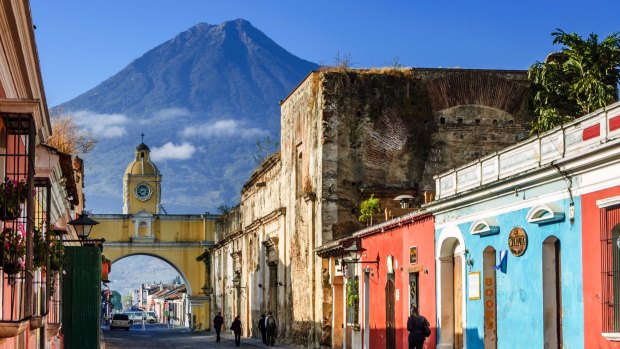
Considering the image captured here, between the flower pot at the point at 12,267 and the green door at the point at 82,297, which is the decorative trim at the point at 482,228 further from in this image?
the flower pot at the point at 12,267

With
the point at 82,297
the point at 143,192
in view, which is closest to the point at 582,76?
the point at 82,297

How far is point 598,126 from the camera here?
49.4 feet

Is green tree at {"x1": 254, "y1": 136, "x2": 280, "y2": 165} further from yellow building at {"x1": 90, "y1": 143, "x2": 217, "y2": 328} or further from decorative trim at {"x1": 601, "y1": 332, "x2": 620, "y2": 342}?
decorative trim at {"x1": 601, "y1": 332, "x2": 620, "y2": 342}

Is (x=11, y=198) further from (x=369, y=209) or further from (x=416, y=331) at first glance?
(x=369, y=209)

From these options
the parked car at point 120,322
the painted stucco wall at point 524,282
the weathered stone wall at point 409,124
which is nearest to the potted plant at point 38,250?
the painted stucco wall at point 524,282

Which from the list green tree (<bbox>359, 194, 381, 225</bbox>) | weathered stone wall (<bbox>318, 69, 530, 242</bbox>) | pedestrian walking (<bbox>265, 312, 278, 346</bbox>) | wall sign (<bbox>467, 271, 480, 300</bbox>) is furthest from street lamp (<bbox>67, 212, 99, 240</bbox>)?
pedestrian walking (<bbox>265, 312, 278, 346</bbox>)

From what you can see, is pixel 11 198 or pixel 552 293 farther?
pixel 552 293

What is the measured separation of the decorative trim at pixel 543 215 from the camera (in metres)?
16.5

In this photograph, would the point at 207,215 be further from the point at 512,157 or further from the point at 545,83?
the point at 512,157

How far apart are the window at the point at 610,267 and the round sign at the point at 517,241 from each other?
2953 mm

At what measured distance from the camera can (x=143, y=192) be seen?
81438mm

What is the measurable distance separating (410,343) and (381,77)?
13096 millimetres

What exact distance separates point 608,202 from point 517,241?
3517 millimetres

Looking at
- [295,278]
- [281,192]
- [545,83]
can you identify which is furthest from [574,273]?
[281,192]
